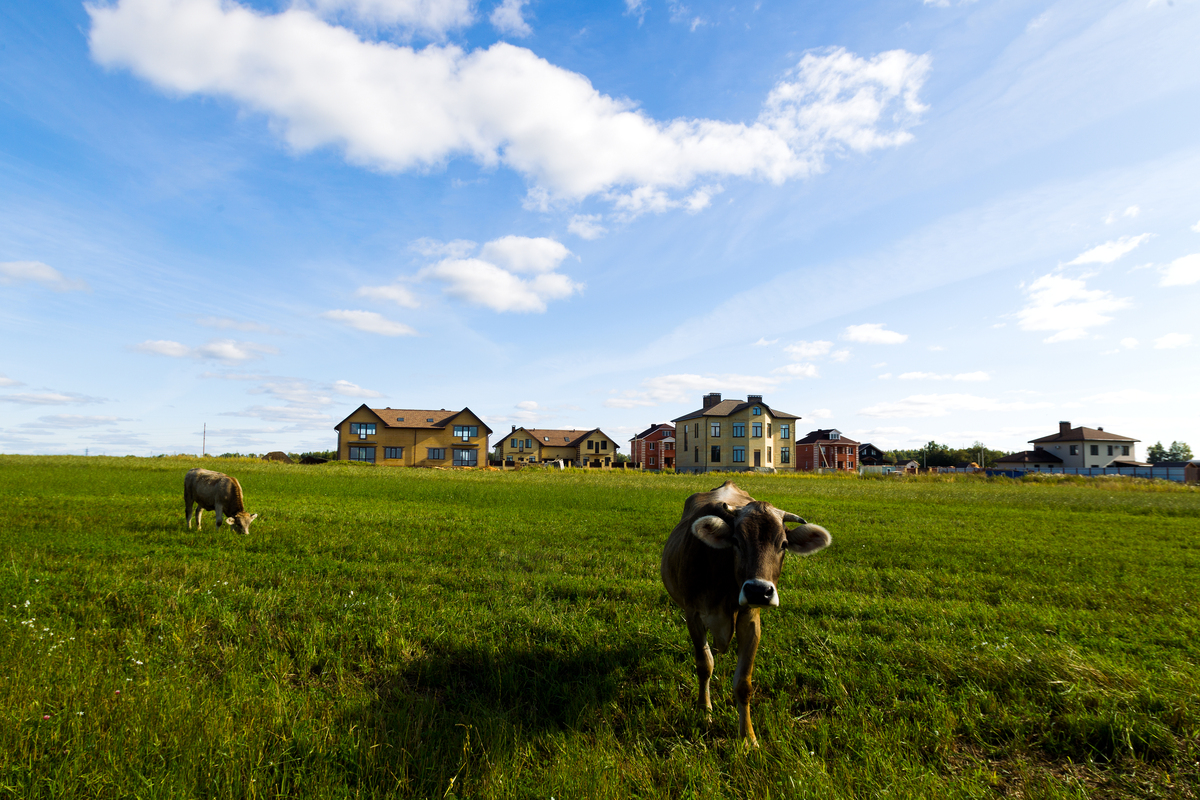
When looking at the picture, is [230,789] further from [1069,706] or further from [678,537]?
[1069,706]

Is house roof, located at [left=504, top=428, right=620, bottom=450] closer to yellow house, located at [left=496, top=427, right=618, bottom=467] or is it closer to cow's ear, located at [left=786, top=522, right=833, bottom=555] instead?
yellow house, located at [left=496, top=427, right=618, bottom=467]

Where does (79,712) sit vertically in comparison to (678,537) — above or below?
below

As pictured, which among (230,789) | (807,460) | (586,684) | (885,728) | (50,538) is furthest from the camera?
(807,460)

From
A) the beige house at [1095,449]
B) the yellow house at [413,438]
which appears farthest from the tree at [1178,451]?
Answer: the yellow house at [413,438]

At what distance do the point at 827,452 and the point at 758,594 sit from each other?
328ft

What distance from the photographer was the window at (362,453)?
272 ft

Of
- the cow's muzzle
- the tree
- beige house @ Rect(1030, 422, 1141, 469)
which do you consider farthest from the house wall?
the tree

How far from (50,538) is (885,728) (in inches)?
660

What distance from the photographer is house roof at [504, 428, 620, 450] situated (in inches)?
4183

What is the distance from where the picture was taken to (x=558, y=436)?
355 feet

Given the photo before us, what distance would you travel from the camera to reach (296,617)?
7332 millimetres

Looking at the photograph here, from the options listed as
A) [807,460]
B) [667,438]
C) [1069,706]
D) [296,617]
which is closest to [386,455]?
[667,438]

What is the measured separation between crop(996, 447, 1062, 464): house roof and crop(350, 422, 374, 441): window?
11866cm

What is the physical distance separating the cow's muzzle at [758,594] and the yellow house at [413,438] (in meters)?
83.0
